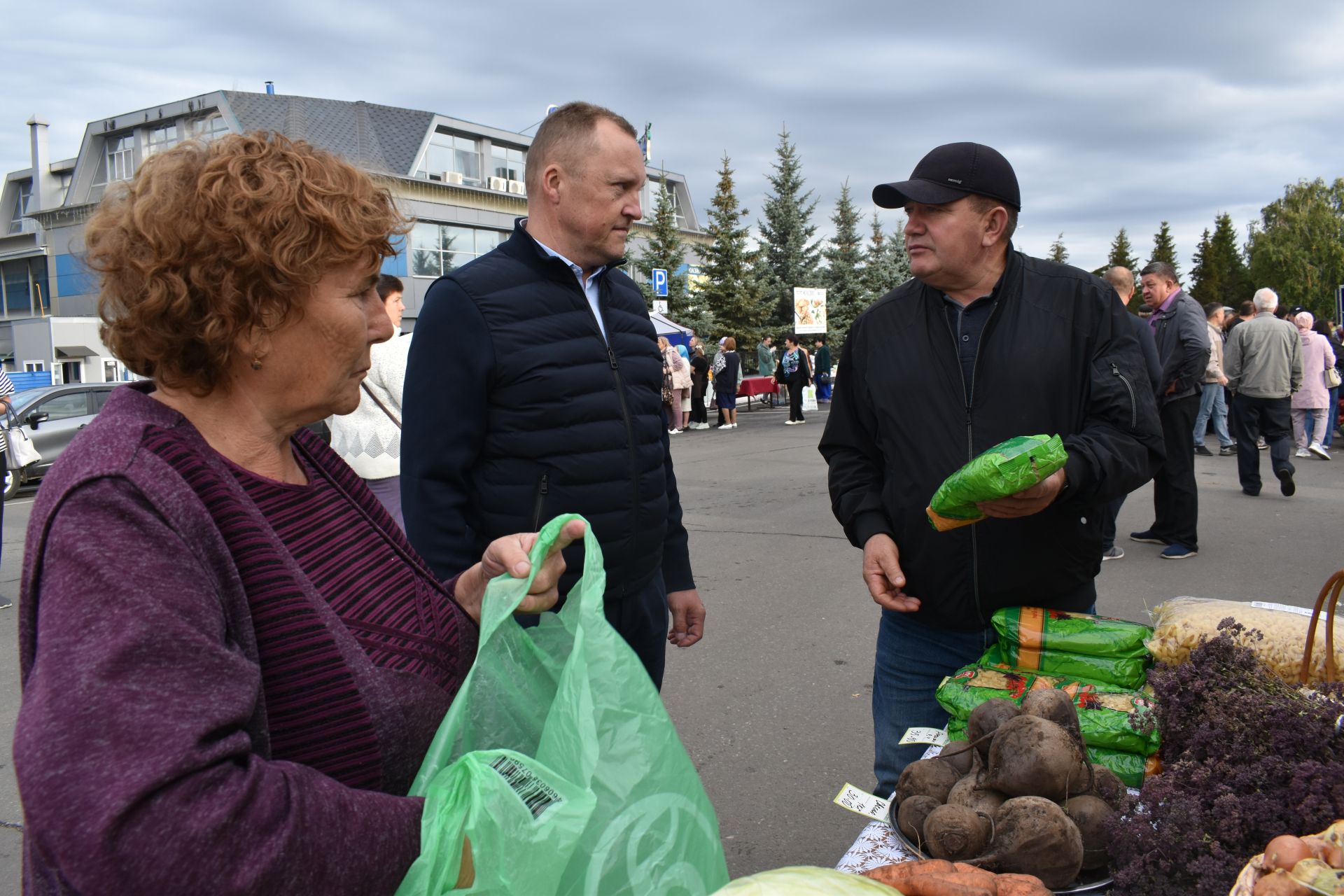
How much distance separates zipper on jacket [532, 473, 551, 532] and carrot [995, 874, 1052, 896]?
1338 millimetres

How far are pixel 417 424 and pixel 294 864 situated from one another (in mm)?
1455

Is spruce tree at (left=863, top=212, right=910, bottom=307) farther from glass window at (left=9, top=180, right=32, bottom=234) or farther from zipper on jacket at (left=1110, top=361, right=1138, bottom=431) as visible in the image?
glass window at (left=9, top=180, right=32, bottom=234)

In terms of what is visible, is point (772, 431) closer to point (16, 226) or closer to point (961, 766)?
point (961, 766)

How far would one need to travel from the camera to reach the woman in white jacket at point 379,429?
453cm

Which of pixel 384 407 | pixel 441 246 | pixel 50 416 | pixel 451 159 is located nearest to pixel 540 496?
pixel 384 407

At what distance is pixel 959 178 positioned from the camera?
247 cm

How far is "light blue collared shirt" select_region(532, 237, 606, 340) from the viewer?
252cm

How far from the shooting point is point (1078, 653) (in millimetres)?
2076

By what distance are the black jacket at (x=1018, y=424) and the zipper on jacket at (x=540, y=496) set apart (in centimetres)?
88

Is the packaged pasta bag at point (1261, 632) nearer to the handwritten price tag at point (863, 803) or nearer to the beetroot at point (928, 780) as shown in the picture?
the beetroot at point (928, 780)

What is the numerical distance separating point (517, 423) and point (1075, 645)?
140cm

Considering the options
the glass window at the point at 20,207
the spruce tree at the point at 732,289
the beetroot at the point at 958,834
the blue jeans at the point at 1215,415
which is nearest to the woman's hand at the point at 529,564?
the beetroot at the point at 958,834

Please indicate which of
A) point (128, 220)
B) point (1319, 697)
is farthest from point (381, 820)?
point (1319, 697)

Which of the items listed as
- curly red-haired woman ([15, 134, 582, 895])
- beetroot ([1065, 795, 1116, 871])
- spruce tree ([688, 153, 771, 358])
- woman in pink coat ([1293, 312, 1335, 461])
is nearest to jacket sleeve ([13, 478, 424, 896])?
curly red-haired woman ([15, 134, 582, 895])
